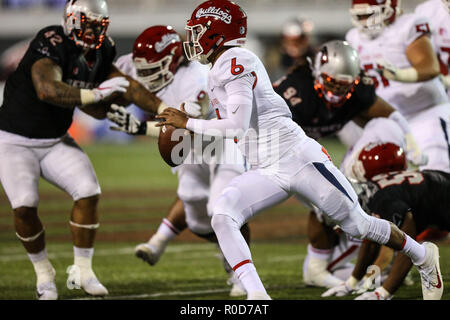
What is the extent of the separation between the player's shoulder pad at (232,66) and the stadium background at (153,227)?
1.68m

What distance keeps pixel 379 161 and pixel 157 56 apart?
171 cm

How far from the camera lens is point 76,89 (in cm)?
496

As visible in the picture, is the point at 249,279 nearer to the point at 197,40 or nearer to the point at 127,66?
the point at 197,40

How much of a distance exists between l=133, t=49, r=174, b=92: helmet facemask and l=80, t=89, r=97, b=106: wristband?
26.4 inches

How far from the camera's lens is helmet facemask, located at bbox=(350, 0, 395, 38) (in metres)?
6.08

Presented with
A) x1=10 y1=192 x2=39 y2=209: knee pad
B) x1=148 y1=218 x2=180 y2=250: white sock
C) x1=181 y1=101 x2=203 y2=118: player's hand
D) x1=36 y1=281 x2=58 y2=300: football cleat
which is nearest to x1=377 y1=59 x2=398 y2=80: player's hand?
x1=181 y1=101 x2=203 y2=118: player's hand

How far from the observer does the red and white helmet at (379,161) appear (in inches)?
196

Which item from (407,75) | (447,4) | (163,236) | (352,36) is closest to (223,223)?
(163,236)

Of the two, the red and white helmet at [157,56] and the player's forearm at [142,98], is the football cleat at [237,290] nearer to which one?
the player's forearm at [142,98]

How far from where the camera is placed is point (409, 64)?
6141 mm

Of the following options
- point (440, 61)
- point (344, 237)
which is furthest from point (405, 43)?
point (344, 237)

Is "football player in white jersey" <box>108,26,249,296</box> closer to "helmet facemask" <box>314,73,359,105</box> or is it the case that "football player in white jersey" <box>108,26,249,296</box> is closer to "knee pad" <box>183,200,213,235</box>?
"knee pad" <box>183,200,213,235</box>

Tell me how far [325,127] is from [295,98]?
13.0 inches
